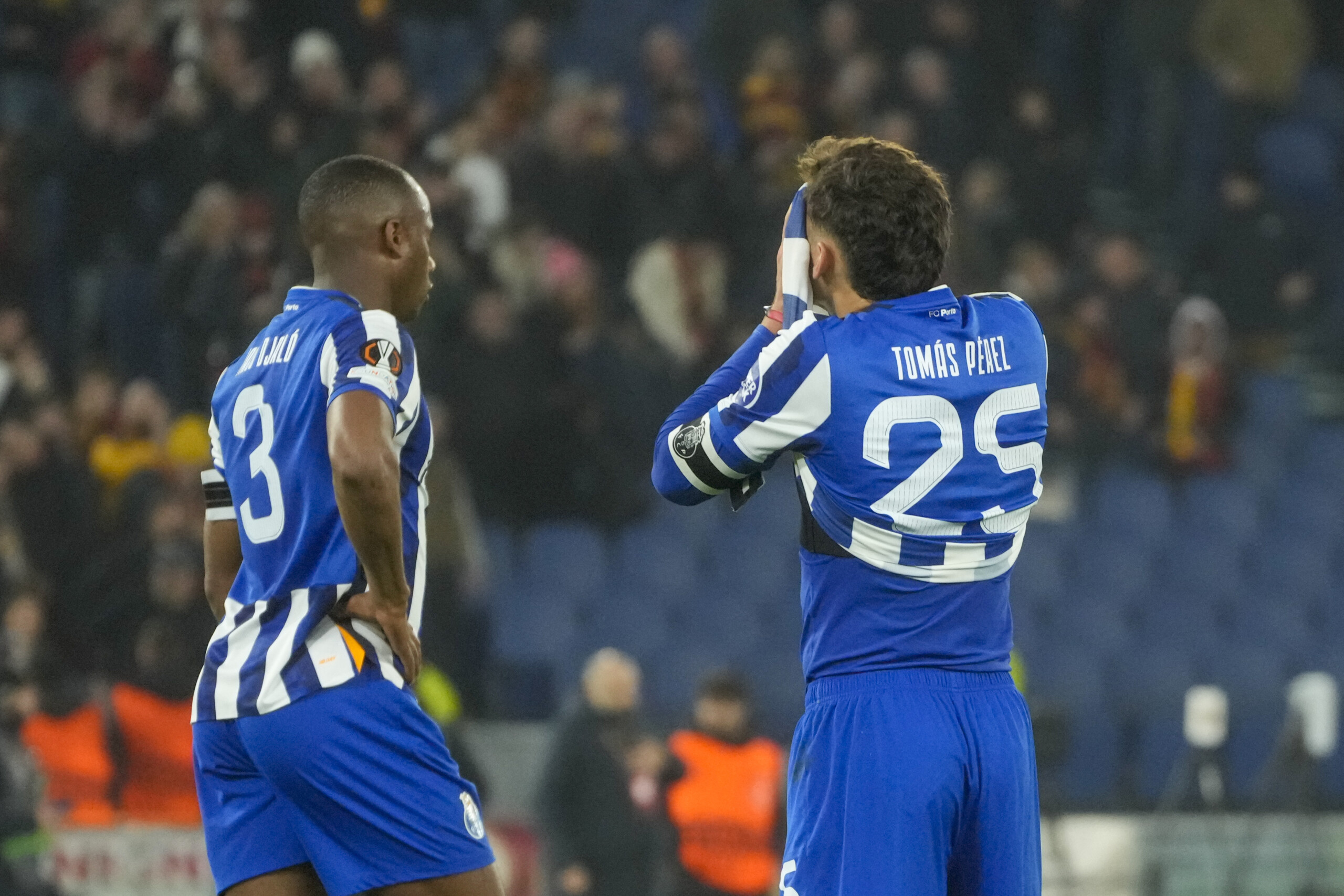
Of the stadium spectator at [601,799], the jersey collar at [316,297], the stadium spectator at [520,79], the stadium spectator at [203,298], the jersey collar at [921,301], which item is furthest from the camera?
the stadium spectator at [520,79]

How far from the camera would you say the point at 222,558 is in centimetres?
324

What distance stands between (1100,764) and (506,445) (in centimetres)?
333

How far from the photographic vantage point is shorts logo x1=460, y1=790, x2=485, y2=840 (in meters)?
3.00

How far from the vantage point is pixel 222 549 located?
10.6ft

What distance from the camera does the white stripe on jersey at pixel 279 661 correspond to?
2.94 m

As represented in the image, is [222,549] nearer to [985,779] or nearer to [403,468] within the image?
[403,468]

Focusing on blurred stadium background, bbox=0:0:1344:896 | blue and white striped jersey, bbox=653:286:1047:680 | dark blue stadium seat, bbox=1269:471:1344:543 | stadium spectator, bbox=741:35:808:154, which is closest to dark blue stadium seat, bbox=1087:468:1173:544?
blurred stadium background, bbox=0:0:1344:896

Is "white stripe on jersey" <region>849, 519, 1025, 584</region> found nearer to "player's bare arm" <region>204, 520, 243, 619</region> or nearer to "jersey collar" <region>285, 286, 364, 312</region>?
"jersey collar" <region>285, 286, 364, 312</region>

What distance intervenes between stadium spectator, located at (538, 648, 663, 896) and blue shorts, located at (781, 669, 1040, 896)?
4605 mm

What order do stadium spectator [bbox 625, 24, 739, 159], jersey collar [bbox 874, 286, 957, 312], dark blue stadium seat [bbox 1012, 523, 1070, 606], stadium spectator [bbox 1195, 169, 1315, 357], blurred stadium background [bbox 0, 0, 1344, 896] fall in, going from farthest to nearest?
stadium spectator [bbox 1195, 169, 1315, 357] → stadium spectator [bbox 625, 24, 739, 159] → dark blue stadium seat [bbox 1012, 523, 1070, 606] → blurred stadium background [bbox 0, 0, 1344, 896] → jersey collar [bbox 874, 286, 957, 312]

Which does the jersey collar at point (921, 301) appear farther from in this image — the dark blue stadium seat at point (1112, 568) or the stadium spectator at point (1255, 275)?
the stadium spectator at point (1255, 275)

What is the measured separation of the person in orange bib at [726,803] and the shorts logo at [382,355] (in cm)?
466

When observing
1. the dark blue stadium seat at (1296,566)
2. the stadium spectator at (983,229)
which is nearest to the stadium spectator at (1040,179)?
the stadium spectator at (983,229)

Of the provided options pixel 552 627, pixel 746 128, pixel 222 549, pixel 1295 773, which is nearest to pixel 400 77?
pixel 746 128
